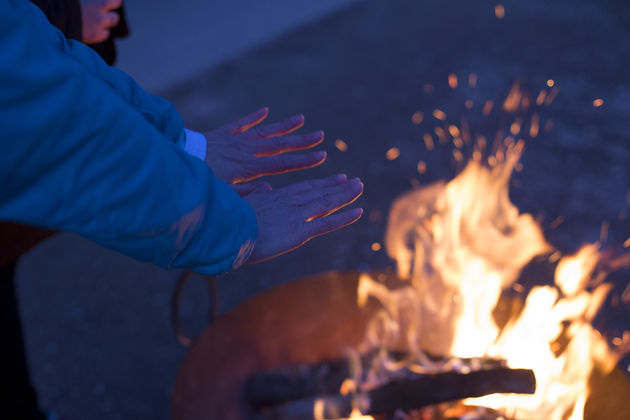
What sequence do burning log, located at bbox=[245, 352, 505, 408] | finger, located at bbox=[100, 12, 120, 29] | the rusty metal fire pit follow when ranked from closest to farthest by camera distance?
the rusty metal fire pit → burning log, located at bbox=[245, 352, 505, 408] → finger, located at bbox=[100, 12, 120, 29]

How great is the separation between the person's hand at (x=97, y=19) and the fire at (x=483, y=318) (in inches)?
45.5

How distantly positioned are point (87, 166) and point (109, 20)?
1.05 metres

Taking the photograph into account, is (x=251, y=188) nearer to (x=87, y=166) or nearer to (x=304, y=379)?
(x=87, y=166)

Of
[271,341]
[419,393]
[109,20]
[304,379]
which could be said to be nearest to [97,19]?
[109,20]

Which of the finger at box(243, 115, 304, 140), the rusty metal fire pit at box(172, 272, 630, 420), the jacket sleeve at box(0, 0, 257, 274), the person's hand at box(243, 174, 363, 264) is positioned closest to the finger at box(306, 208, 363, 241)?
the person's hand at box(243, 174, 363, 264)

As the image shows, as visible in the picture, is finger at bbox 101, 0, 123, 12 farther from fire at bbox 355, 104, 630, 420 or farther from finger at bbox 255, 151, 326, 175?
fire at bbox 355, 104, 630, 420

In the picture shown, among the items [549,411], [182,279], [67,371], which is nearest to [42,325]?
[67,371]

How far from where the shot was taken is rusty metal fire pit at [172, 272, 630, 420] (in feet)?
4.34

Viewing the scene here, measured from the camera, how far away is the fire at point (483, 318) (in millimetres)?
1354

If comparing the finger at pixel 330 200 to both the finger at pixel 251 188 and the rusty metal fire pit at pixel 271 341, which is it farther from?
the rusty metal fire pit at pixel 271 341

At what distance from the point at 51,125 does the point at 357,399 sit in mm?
1069

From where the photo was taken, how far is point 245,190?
46.1 inches

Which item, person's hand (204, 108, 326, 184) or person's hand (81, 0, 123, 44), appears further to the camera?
person's hand (81, 0, 123, 44)

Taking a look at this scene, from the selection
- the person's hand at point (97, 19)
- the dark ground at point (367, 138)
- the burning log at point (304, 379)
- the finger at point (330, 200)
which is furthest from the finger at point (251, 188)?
the dark ground at point (367, 138)
